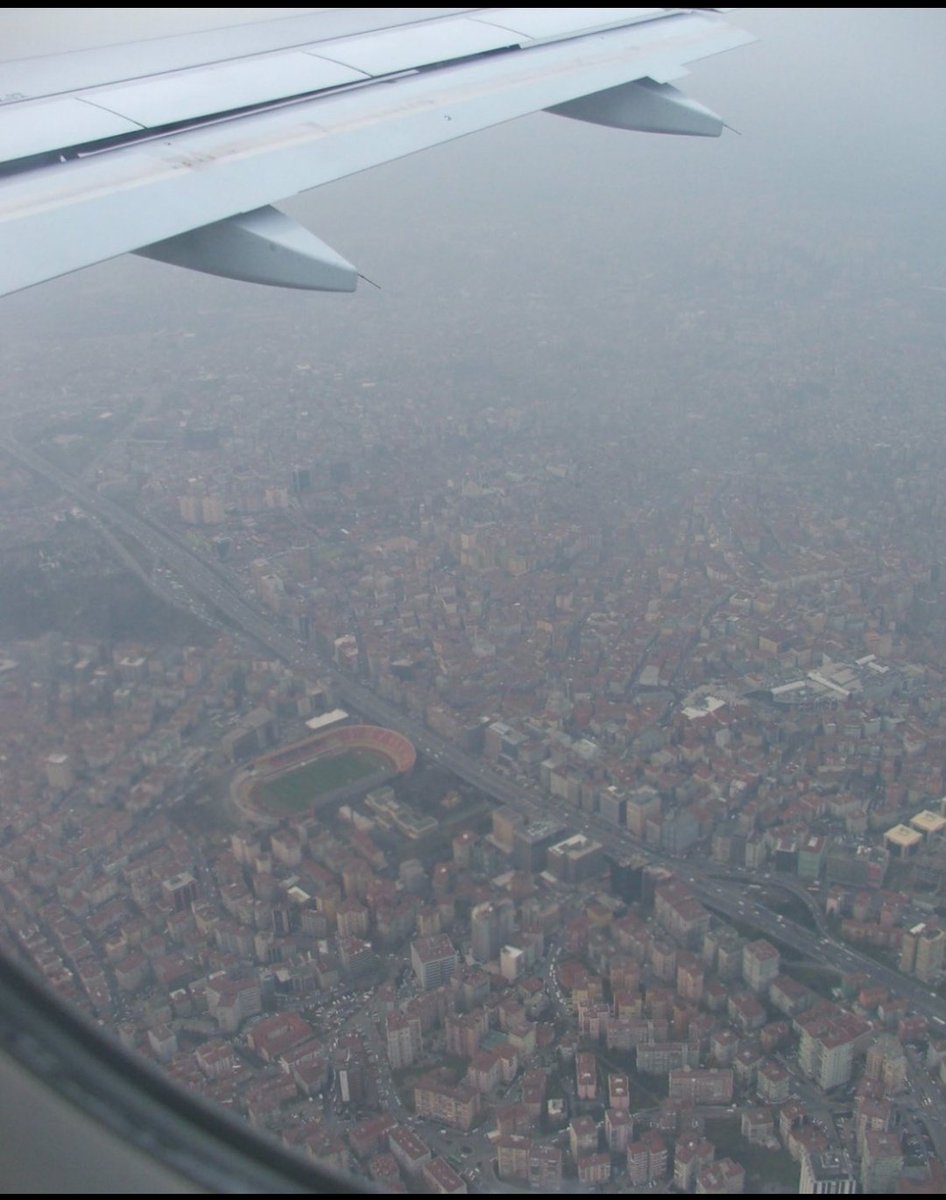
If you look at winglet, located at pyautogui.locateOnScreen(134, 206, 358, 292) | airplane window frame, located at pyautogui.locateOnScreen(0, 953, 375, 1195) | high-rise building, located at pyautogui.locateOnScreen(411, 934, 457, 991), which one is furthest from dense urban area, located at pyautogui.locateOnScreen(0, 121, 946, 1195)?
winglet, located at pyautogui.locateOnScreen(134, 206, 358, 292)

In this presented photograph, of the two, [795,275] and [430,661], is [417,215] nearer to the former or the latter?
[795,275]

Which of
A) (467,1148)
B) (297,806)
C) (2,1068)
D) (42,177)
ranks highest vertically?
(42,177)

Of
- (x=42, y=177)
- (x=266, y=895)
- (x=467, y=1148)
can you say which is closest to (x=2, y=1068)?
(x=42, y=177)

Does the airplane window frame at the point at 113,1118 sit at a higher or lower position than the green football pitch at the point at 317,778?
higher

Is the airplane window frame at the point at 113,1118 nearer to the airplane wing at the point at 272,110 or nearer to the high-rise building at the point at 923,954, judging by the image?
the airplane wing at the point at 272,110

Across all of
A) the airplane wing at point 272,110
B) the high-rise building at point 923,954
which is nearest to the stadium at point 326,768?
the high-rise building at point 923,954

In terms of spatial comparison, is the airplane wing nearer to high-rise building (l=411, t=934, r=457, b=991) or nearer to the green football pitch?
high-rise building (l=411, t=934, r=457, b=991)

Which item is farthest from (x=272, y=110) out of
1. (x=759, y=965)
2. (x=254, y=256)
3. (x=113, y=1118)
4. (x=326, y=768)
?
(x=326, y=768)

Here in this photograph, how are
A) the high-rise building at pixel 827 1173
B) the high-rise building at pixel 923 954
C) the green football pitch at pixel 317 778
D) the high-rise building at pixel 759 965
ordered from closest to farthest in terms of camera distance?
1. the high-rise building at pixel 827 1173
2. the high-rise building at pixel 759 965
3. the high-rise building at pixel 923 954
4. the green football pitch at pixel 317 778

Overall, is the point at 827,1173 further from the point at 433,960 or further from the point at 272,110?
the point at 272,110
